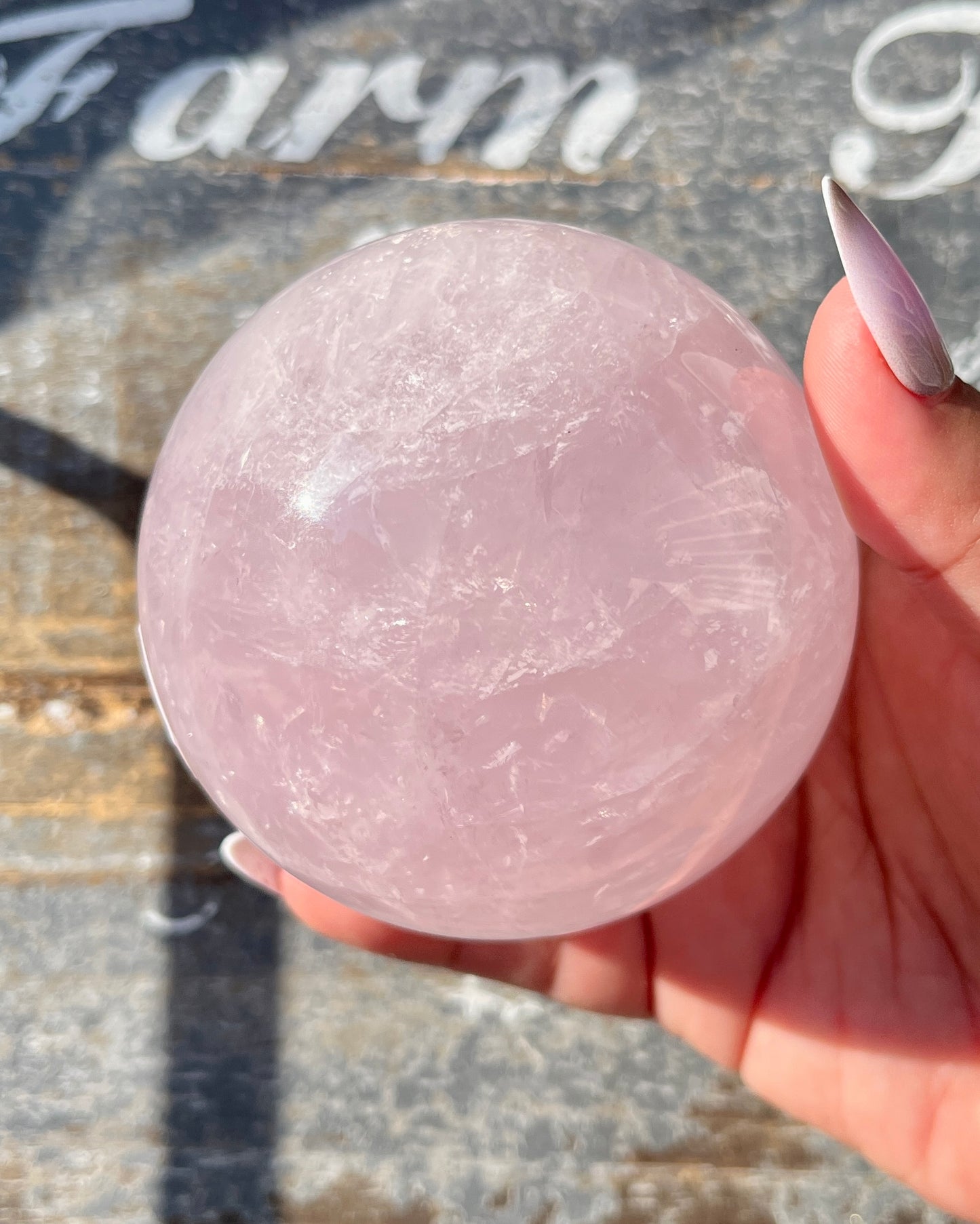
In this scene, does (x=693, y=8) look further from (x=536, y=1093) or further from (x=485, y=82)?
(x=536, y=1093)

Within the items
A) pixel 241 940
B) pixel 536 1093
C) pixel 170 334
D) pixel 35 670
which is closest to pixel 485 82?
pixel 170 334

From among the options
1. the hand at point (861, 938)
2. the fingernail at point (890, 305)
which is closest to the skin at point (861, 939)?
the hand at point (861, 938)

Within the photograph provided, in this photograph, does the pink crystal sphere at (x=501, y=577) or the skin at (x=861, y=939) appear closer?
the pink crystal sphere at (x=501, y=577)

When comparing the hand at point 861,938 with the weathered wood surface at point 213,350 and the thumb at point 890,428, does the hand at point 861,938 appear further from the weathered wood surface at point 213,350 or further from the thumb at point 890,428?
the weathered wood surface at point 213,350

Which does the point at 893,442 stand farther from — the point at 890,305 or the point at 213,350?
the point at 213,350

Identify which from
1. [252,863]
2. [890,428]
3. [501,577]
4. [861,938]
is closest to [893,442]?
[890,428]
